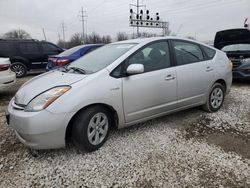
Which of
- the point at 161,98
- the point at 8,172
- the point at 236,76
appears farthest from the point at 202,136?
the point at 236,76

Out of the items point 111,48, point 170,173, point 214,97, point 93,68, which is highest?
point 111,48

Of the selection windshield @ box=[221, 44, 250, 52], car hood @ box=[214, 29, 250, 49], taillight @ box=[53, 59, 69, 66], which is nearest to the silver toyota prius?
taillight @ box=[53, 59, 69, 66]

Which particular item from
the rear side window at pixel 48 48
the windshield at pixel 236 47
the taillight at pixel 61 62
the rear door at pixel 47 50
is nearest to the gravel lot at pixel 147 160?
the taillight at pixel 61 62

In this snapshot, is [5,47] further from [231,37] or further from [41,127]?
[231,37]

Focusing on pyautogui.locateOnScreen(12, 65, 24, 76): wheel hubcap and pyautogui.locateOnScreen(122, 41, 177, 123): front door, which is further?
pyautogui.locateOnScreen(12, 65, 24, 76): wheel hubcap

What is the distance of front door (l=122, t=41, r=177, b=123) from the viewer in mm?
3037

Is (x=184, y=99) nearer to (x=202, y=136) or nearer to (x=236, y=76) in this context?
(x=202, y=136)

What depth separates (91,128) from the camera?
9.19 ft

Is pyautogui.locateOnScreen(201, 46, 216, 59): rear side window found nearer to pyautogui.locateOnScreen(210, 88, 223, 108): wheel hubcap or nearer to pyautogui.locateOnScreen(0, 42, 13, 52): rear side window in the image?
pyautogui.locateOnScreen(210, 88, 223, 108): wheel hubcap

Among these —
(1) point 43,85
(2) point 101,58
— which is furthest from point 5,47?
(1) point 43,85

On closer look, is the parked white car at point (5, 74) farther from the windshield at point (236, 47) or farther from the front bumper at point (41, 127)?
the windshield at point (236, 47)

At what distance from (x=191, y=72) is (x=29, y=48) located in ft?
26.3

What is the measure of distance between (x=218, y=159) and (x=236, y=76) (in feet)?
14.4

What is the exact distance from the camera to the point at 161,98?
3367 mm
